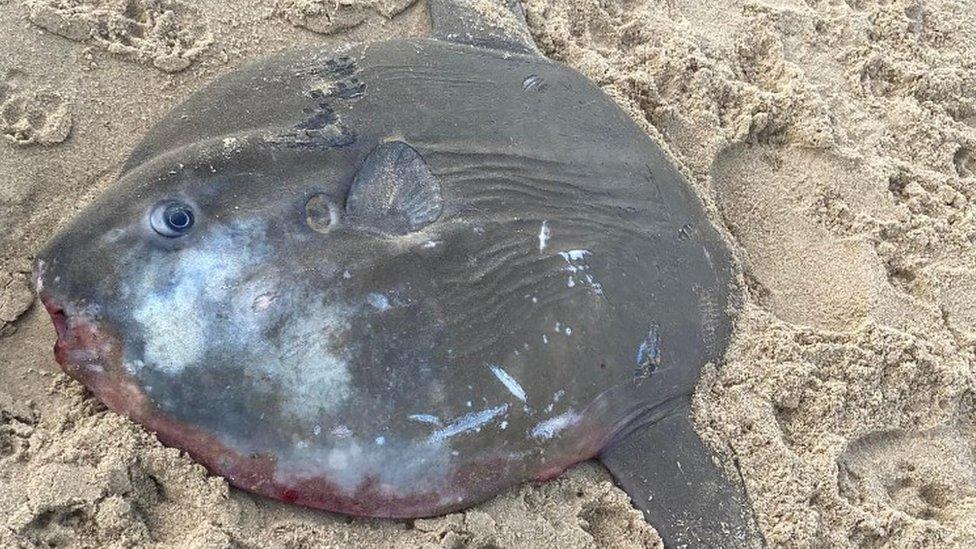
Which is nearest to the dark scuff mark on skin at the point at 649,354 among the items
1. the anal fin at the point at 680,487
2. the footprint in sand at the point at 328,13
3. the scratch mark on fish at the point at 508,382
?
the anal fin at the point at 680,487

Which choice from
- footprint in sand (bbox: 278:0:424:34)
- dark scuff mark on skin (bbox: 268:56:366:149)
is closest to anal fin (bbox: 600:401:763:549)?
dark scuff mark on skin (bbox: 268:56:366:149)

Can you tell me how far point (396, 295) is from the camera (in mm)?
2369

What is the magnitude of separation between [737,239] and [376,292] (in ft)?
5.79

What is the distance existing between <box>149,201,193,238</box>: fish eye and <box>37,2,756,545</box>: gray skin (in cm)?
1

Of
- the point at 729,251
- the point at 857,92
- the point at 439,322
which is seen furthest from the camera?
the point at 857,92

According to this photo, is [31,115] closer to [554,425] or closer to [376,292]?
[376,292]

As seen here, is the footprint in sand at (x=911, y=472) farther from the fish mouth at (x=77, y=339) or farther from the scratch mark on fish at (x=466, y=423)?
the fish mouth at (x=77, y=339)

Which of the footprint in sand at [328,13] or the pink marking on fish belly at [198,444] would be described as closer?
the pink marking on fish belly at [198,444]

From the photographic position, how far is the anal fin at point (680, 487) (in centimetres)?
263

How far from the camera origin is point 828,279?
3385mm

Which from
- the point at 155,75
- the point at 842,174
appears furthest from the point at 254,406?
the point at 842,174

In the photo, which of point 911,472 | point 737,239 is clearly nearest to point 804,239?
point 737,239

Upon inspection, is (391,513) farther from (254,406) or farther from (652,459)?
(652,459)

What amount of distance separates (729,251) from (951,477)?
1.09 meters
